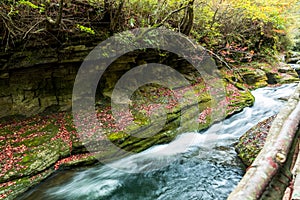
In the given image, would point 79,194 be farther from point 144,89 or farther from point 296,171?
point 144,89

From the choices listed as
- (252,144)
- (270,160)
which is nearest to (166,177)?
(252,144)

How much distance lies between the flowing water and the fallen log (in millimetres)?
2495

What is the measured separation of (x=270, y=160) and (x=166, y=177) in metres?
3.69

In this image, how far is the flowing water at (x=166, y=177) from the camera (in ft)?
15.9

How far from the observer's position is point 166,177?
5.44 m

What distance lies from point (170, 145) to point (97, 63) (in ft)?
15.0

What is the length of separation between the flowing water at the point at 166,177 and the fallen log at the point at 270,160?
2.50 m

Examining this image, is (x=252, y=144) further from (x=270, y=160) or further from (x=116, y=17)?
(x=116, y=17)

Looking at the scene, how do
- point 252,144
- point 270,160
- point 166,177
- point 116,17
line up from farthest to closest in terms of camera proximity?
point 116,17
point 252,144
point 166,177
point 270,160

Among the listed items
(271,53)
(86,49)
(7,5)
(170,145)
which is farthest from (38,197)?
(271,53)

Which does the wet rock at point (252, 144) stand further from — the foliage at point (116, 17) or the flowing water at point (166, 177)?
the foliage at point (116, 17)

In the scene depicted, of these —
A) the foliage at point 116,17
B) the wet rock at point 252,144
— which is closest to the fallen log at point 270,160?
the wet rock at point 252,144

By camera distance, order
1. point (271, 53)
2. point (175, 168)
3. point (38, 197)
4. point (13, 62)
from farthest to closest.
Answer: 1. point (271, 53)
2. point (13, 62)
3. point (175, 168)
4. point (38, 197)

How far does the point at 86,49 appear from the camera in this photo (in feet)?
Answer: 24.7
